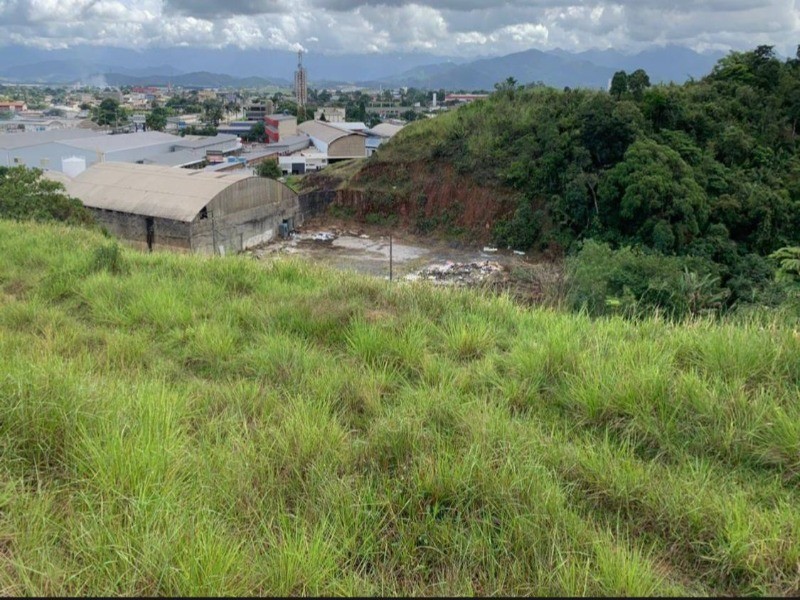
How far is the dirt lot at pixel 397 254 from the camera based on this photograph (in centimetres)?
2120

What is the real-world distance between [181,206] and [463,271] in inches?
445

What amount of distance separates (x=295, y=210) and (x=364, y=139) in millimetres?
29423

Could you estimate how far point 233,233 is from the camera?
23.6 m

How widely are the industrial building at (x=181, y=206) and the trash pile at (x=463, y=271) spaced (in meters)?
7.94

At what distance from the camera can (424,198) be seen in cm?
2870

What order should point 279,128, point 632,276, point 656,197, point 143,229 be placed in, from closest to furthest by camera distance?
point 632,276
point 656,197
point 143,229
point 279,128

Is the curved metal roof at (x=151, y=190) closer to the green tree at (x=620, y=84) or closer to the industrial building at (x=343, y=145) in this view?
the green tree at (x=620, y=84)

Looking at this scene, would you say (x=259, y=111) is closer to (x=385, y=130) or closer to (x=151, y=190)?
(x=385, y=130)

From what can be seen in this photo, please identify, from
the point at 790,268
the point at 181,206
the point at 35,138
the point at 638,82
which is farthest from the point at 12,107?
the point at 790,268

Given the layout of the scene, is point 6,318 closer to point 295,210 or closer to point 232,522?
point 232,522

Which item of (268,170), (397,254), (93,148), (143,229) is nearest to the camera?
(143,229)

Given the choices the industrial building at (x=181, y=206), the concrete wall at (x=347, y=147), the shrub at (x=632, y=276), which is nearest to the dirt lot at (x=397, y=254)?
the industrial building at (x=181, y=206)

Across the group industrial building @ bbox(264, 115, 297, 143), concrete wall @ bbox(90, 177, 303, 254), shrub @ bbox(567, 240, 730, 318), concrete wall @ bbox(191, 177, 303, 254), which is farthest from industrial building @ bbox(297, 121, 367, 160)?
shrub @ bbox(567, 240, 730, 318)

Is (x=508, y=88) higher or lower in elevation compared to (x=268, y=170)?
higher
